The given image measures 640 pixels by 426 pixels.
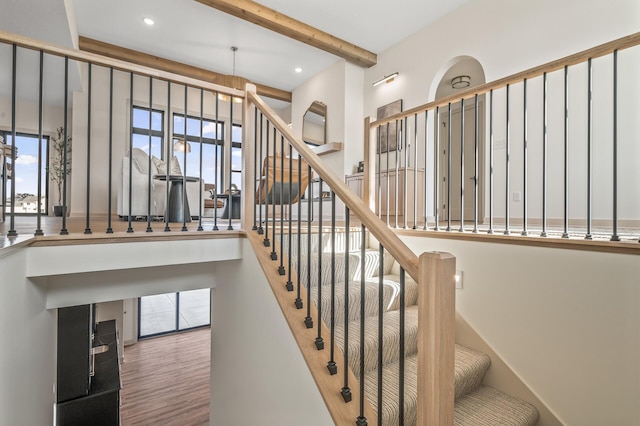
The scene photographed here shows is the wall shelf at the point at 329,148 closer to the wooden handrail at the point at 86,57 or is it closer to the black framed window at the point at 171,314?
the wooden handrail at the point at 86,57

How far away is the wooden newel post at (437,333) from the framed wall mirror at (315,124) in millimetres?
5156

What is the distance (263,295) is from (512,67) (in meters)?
3.74

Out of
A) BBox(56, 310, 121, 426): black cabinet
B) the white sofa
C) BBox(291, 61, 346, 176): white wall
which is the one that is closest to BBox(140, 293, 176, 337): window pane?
BBox(56, 310, 121, 426): black cabinet

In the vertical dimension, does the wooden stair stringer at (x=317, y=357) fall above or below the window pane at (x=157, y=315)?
above

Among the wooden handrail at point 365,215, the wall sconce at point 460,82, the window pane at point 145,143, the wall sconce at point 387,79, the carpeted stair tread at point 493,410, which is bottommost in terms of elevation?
the carpeted stair tread at point 493,410

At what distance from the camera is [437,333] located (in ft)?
3.31

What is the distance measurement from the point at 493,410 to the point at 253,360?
4.56ft

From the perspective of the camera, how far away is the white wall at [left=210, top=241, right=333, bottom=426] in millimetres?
1583

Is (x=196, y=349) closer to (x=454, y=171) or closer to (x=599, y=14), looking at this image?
(x=454, y=171)

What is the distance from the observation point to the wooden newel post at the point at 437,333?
1.00m

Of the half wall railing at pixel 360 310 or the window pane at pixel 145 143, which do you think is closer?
the half wall railing at pixel 360 310

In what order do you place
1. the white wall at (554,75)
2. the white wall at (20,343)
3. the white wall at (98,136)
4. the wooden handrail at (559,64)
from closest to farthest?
the white wall at (20,343) → the wooden handrail at (559,64) → the white wall at (554,75) → the white wall at (98,136)

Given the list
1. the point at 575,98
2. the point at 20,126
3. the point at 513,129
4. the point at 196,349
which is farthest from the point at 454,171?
the point at 20,126

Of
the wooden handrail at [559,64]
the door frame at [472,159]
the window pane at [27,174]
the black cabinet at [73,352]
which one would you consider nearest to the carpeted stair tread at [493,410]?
the wooden handrail at [559,64]
